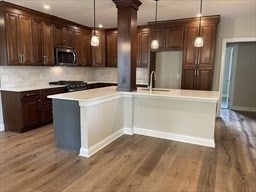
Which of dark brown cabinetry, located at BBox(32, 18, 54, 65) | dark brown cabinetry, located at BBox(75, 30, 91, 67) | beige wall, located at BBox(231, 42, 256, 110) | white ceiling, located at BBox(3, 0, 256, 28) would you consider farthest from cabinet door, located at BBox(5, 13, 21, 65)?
beige wall, located at BBox(231, 42, 256, 110)

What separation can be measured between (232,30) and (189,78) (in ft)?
5.24

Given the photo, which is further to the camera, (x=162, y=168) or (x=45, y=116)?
(x=45, y=116)

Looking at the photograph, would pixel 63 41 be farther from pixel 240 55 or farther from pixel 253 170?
pixel 240 55

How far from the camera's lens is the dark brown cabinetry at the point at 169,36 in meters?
5.02

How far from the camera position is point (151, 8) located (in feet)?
13.3

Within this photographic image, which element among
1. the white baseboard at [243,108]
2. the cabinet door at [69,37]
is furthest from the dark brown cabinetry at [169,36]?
the white baseboard at [243,108]

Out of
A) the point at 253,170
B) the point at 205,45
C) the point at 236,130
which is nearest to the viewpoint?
the point at 253,170

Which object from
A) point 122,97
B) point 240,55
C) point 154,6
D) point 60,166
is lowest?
point 60,166

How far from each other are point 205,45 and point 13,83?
15.0 ft

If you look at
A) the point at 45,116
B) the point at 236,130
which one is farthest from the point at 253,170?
the point at 45,116

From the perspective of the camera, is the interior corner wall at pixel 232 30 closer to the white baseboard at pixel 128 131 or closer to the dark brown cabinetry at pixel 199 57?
the dark brown cabinetry at pixel 199 57

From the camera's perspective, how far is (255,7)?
3.92 metres

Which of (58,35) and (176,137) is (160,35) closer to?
(58,35)

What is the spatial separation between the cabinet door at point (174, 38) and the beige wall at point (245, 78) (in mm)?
2426
